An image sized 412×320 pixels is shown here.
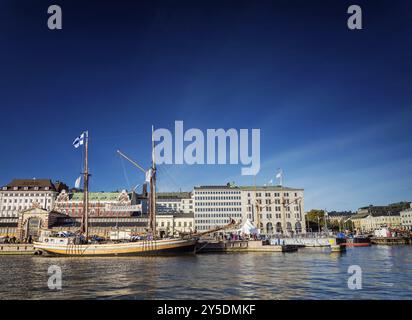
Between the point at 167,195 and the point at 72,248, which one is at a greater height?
the point at 167,195

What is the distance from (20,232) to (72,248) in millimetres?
53909

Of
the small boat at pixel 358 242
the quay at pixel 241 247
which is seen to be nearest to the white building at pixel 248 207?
the small boat at pixel 358 242

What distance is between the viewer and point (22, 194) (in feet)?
501

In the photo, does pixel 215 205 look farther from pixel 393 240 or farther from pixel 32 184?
pixel 32 184

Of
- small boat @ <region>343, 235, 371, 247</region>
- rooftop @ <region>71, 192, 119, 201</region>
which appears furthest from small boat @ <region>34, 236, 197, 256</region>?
rooftop @ <region>71, 192, 119, 201</region>

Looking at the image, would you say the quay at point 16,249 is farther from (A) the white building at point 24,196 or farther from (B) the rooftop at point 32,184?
(B) the rooftop at point 32,184

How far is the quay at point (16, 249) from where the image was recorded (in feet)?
287

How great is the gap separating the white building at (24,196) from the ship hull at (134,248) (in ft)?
276

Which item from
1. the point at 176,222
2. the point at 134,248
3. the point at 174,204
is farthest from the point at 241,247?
the point at 174,204

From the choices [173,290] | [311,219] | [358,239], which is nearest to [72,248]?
[173,290]
